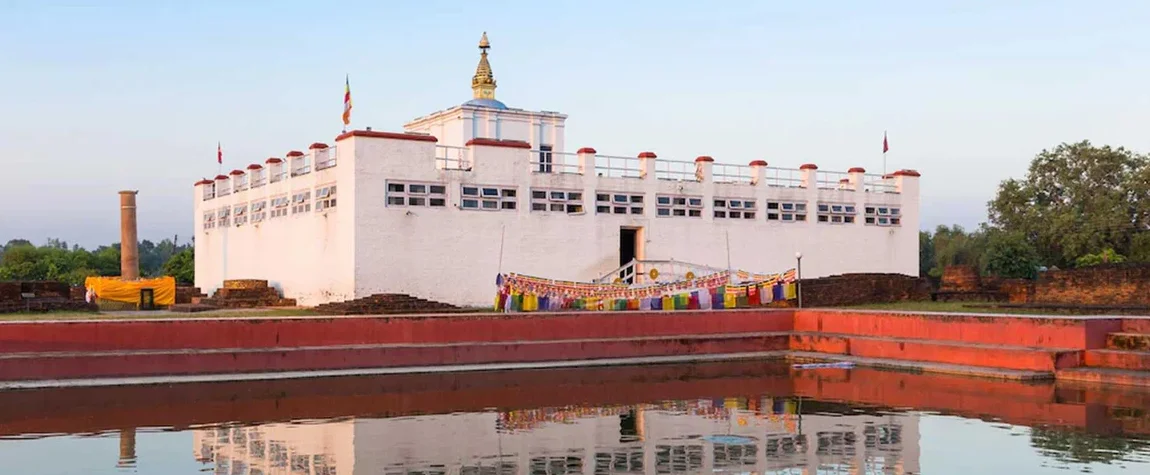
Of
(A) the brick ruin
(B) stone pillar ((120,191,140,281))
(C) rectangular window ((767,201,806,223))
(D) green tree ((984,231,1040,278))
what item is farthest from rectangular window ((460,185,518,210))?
(D) green tree ((984,231,1040,278))

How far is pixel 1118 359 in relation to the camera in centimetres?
1822

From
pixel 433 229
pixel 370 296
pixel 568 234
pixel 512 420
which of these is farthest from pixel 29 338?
pixel 568 234

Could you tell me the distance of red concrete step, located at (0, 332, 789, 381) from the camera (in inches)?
730

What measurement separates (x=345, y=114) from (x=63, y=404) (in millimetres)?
16711

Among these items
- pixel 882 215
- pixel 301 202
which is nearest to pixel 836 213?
pixel 882 215

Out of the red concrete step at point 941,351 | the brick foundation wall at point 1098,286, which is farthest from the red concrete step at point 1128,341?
the brick foundation wall at point 1098,286

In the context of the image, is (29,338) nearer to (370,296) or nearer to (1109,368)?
(370,296)

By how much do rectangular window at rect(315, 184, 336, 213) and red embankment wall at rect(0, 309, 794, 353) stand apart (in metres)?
10.1

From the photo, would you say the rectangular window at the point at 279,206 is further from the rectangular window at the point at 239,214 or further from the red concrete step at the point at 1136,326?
the red concrete step at the point at 1136,326

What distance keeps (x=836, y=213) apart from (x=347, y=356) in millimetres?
21258

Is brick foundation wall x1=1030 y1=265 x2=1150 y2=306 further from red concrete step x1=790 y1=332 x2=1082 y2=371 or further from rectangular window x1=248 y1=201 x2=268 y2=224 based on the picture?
rectangular window x1=248 y1=201 x2=268 y2=224

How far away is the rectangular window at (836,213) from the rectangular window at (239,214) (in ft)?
58.7

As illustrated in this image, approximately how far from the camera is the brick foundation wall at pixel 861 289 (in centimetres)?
3114

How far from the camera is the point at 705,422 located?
14500mm
